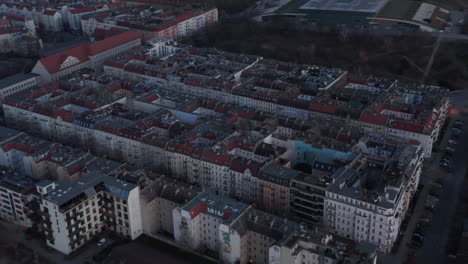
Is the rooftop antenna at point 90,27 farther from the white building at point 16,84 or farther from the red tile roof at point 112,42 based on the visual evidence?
the white building at point 16,84

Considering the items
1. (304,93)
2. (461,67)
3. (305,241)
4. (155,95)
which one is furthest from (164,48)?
(305,241)

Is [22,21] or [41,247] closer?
[41,247]

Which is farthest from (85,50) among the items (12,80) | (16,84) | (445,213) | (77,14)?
(445,213)

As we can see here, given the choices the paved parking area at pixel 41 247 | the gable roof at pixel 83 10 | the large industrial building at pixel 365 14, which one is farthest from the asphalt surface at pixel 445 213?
the gable roof at pixel 83 10

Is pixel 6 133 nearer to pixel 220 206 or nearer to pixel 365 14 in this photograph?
pixel 220 206

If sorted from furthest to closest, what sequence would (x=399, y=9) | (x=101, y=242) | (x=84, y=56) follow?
(x=399, y=9) → (x=84, y=56) → (x=101, y=242)

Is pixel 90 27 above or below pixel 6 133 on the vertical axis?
above

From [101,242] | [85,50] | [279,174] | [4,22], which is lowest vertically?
[101,242]
